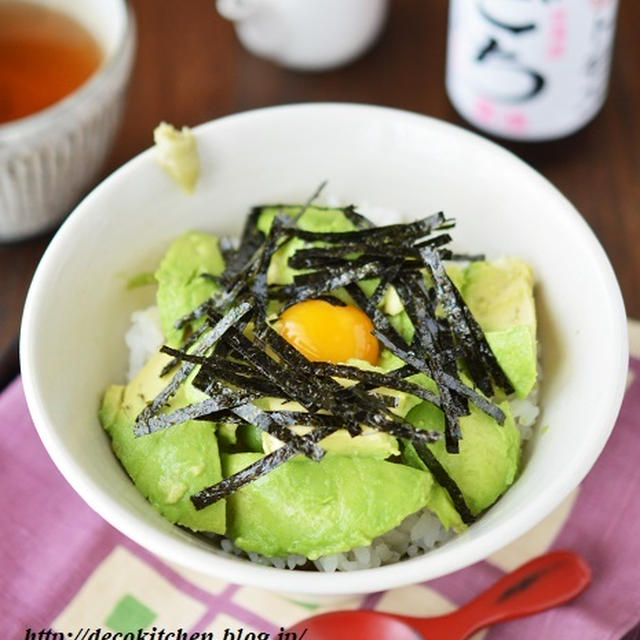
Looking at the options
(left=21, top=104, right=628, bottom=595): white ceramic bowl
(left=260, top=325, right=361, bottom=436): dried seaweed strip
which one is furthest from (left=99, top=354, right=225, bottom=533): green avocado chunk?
(left=260, top=325, right=361, bottom=436): dried seaweed strip

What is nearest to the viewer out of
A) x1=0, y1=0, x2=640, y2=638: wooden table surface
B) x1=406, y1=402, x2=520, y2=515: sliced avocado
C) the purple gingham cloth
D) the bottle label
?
x1=406, y1=402, x2=520, y2=515: sliced avocado

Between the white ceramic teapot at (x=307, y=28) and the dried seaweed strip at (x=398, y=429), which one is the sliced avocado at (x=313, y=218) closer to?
the dried seaweed strip at (x=398, y=429)

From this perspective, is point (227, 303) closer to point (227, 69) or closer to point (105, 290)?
point (105, 290)

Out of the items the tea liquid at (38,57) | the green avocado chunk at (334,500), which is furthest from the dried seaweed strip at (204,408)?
the tea liquid at (38,57)

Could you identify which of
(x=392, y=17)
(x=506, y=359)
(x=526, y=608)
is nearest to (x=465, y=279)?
(x=506, y=359)

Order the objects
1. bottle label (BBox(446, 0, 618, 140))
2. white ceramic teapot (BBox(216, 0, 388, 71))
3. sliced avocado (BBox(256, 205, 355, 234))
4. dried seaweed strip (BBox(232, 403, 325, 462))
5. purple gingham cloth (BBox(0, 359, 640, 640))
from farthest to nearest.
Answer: white ceramic teapot (BBox(216, 0, 388, 71)) → bottle label (BBox(446, 0, 618, 140)) → sliced avocado (BBox(256, 205, 355, 234)) → purple gingham cloth (BBox(0, 359, 640, 640)) → dried seaweed strip (BBox(232, 403, 325, 462))

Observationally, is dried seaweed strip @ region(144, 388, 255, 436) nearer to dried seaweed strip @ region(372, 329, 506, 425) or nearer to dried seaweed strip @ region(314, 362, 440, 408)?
dried seaweed strip @ region(314, 362, 440, 408)
